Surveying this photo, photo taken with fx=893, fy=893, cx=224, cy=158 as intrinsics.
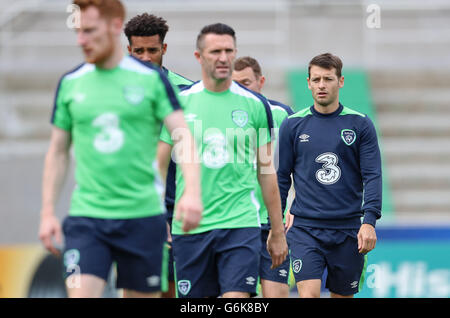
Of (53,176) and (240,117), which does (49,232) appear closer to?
(53,176)

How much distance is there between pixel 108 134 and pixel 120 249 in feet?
2.21

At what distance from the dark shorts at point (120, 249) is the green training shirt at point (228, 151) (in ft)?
3.61

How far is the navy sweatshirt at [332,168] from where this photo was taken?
7582 mm

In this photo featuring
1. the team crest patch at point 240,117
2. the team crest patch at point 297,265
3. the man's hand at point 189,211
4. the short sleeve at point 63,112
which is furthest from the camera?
the team crest patch at point 297,265

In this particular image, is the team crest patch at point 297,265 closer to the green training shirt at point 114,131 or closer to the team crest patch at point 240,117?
the team crest patch at point 240,117

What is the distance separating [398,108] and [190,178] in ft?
40.6

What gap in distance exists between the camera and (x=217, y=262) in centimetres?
647

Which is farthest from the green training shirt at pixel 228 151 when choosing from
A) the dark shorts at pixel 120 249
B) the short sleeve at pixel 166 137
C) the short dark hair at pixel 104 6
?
the short dark hair at pixel 104 6

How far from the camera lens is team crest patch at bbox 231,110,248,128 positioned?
21.0 feet

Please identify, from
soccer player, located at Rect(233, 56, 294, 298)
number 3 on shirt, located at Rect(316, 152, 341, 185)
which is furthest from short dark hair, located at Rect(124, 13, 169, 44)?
number 3 on shirt, located at Rect(316, 152, 341, 185)

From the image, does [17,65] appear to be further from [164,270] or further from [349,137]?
[164,270]

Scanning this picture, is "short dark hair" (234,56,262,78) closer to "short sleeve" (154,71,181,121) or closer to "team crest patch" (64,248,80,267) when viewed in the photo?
"short sleeve" (154,71,181,121)

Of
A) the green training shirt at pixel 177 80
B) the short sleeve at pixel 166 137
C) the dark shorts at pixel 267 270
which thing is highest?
the green training shirt at pixel 177 80

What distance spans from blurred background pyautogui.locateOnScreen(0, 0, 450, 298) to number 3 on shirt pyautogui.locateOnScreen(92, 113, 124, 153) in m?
9.79
